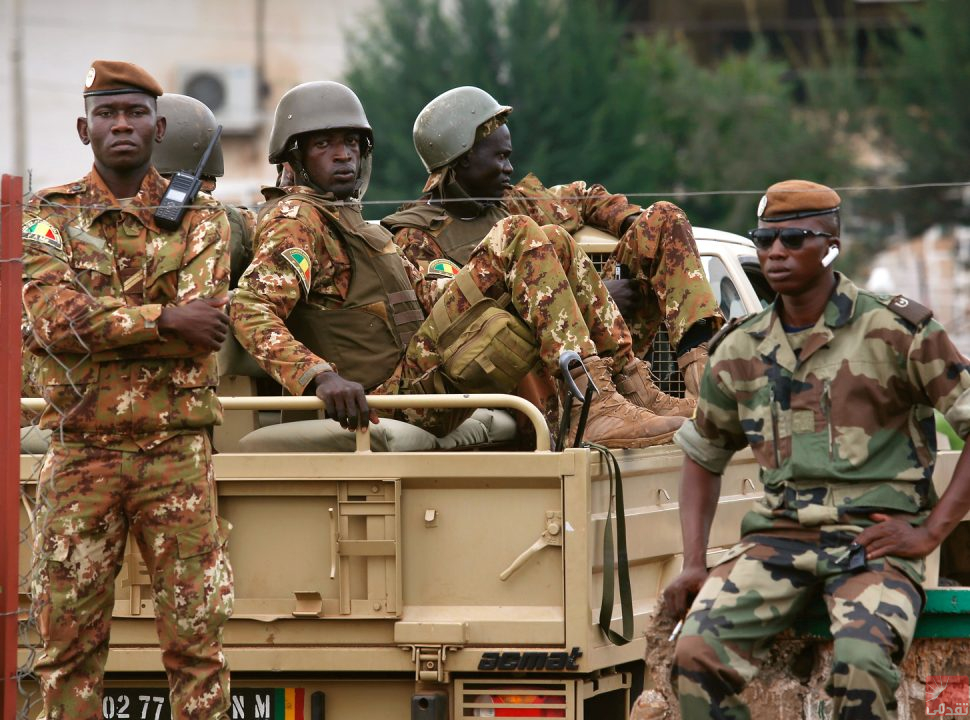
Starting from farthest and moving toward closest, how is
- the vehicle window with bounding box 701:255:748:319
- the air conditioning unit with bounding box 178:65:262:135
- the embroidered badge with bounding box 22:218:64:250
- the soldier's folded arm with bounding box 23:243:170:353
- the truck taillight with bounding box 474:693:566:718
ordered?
the air conditioning unit with bounding box 178:65:262:135
the vehicle window with bounding box 701:255:748:319
the truck taillight with bounding box 474:693:566:718
the embroidered badge with bounding box 22:218:64:250
the soldier's folded arm with bounding box 23:243:170:353

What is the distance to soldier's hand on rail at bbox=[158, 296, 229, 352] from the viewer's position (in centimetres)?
468

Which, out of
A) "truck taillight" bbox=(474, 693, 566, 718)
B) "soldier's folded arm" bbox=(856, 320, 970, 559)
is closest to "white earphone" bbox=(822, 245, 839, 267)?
"soldier's folded arm" bbox=(856, 320, 970, 559)

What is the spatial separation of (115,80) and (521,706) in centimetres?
212

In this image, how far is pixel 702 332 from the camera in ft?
21.2

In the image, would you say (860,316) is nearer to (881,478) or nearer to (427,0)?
(881,478)

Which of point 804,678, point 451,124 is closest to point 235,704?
point 804,678

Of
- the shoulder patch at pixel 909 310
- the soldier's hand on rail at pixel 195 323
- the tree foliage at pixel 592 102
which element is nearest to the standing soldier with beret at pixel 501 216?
the soldier's hand on rail at pixel 195 323

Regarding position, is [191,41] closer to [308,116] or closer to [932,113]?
[932,113]

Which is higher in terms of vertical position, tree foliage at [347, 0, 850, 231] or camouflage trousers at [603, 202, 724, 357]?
tree foliage at [347, 0, 850, 231]

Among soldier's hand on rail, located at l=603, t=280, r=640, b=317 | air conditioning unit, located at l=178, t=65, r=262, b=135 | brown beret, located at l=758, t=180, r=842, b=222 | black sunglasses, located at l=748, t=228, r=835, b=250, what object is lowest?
soldier's hand on rail, located at l=603, t=280, r=640, b=317

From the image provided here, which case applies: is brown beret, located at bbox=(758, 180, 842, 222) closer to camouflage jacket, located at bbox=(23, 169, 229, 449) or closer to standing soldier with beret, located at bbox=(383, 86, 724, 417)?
camouflage jacket, located at bbox=(23, 169, 229, 449)

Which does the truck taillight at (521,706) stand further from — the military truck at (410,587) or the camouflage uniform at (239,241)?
the camouflage uniform at (239,241)

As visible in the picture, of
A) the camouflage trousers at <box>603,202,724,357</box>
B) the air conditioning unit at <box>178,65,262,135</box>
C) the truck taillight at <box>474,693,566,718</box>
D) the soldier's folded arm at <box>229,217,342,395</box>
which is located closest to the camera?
the truck taillight at <box>474,693,566,718</box>

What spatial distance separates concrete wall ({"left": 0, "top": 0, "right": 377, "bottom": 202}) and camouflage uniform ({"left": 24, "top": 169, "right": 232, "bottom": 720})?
110 feet
